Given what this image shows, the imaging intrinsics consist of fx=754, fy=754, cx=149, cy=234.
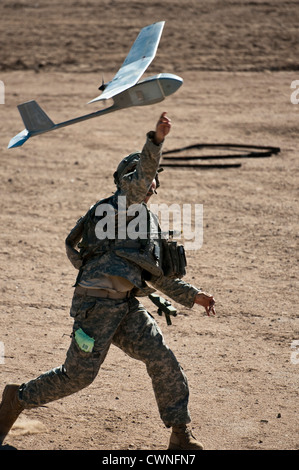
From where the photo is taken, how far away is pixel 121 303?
4.79m

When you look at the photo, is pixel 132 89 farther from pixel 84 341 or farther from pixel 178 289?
pixel 84 341

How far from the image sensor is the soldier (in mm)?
4730

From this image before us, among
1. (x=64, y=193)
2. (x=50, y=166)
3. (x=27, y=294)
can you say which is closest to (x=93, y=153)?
(x=50, y=166)

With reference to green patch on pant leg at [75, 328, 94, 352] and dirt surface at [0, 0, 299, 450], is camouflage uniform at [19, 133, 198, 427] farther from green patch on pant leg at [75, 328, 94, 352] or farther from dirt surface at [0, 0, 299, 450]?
dirt surface at [0, 0, 299, 450]

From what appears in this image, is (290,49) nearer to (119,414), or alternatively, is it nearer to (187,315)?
(187,315)

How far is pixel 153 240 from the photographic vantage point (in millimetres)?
4859

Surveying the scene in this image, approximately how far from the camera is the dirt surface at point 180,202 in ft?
18.3

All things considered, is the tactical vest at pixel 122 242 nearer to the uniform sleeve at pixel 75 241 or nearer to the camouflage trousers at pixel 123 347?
the uniform sleeve at pixel 75 241

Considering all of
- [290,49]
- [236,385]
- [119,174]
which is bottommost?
[290,49]

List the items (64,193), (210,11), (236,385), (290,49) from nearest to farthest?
(236,385), (64,193), (290,49), (210,11)

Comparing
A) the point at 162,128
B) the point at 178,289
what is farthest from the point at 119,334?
the point at 162,128

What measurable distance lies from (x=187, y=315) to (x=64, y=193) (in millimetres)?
3785

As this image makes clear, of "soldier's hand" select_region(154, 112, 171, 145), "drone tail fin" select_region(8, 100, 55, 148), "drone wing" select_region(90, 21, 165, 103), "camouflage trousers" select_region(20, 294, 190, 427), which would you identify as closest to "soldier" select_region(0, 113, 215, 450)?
"camouflage trousers" select_region(20, 294, 190, 427)

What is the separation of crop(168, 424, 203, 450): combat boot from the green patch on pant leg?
2.62 feet
